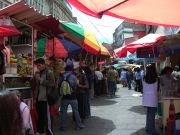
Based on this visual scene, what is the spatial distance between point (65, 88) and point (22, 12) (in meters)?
2.79

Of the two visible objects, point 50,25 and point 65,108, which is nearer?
point 50,25

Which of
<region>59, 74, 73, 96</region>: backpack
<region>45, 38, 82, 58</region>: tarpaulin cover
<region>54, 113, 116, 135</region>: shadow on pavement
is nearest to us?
<region>59, 74, 73, 96</region>: backpack

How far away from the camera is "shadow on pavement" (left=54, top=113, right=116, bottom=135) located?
1047 centimetres

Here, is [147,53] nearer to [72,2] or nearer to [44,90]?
[44,90]

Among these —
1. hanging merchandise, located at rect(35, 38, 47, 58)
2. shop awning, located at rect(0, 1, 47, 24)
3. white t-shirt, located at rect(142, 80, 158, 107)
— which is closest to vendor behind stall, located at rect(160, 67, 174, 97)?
white t-shirt, located at rect(142, 80, 158, 107)

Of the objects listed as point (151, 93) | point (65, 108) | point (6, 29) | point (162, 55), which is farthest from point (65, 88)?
point (162, 55)

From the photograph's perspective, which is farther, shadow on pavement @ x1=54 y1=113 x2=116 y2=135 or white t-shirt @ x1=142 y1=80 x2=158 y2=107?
shadow on pavement @ x1=54 y1=113 x2=116 y2=135

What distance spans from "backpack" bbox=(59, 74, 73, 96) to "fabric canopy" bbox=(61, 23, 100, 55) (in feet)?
5.50

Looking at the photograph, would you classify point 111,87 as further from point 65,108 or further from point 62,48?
point 65,108

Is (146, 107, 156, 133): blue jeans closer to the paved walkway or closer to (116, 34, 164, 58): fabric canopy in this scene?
the paved walkway

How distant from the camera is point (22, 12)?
840 centimetres

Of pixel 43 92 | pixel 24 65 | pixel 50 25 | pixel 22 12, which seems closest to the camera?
pixel 22 12

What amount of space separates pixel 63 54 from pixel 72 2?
25.6 feet

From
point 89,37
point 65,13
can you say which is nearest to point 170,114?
point 89,37
